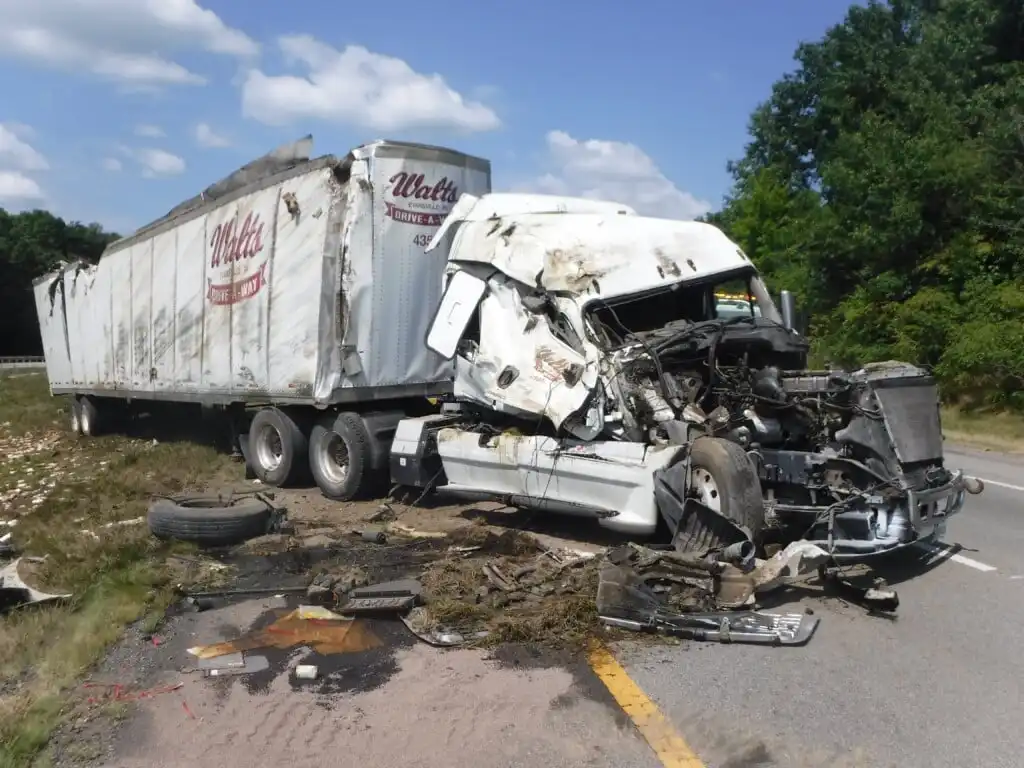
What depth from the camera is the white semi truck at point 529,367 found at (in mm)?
6098

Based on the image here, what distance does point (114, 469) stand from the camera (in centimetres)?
1216

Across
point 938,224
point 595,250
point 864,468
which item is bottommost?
point 864,468

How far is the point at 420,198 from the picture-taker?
31.9 ft

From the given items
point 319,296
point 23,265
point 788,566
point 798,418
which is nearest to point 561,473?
point 798,418

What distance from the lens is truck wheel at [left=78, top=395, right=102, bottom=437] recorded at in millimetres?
17672

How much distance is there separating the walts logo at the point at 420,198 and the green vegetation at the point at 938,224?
1190cm

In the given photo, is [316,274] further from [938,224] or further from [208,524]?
[938,224]

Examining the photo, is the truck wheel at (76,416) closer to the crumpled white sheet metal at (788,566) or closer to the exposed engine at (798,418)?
the exposed engine at (798,418)

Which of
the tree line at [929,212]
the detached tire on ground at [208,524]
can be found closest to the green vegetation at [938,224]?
the tree line at [929,212]

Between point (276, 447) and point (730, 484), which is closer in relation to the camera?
point (730, 484)

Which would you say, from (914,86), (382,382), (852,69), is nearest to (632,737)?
→ (382,382)

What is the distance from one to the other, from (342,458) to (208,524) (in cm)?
261

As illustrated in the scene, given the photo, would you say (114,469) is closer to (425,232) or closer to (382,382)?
(382,382)

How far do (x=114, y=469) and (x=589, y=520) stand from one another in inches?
283
